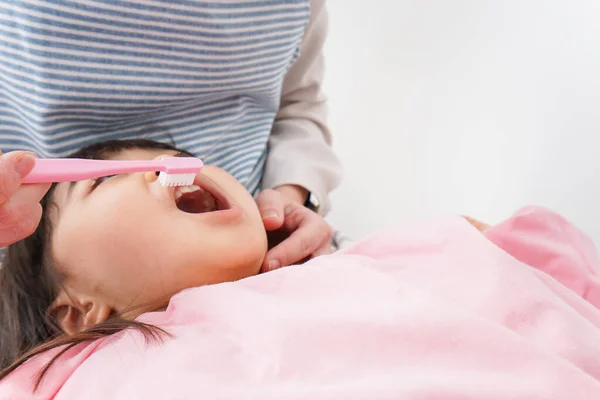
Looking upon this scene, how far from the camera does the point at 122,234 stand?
1.75ft

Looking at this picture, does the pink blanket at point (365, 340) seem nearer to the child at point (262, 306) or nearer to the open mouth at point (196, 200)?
the child at point (262, 306)

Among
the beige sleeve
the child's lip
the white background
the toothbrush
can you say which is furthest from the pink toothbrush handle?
the white background

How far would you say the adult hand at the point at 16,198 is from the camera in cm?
37

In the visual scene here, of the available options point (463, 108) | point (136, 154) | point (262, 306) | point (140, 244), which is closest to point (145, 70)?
point (136, 154)

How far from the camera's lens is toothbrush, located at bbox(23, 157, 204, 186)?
16.2 inches

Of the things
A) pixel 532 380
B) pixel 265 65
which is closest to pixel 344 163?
pixel 265 65

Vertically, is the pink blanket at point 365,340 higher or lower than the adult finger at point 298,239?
higher

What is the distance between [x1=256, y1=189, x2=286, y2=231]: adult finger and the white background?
43 cm

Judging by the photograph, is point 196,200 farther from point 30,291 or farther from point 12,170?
point 12,170

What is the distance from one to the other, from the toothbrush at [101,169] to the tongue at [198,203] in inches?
4.2

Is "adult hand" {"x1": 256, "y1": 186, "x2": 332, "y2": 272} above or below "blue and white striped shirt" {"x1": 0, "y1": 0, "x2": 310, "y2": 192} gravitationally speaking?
below

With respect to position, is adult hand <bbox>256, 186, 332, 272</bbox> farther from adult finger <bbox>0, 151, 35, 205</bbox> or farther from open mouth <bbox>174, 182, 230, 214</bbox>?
adult finger <bbox>0, 151, 35, 205</bbox>

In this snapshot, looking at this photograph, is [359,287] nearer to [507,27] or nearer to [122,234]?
[122,234]

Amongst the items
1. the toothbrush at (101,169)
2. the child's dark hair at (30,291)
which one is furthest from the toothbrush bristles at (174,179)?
the child's dark hair at (30,291)
